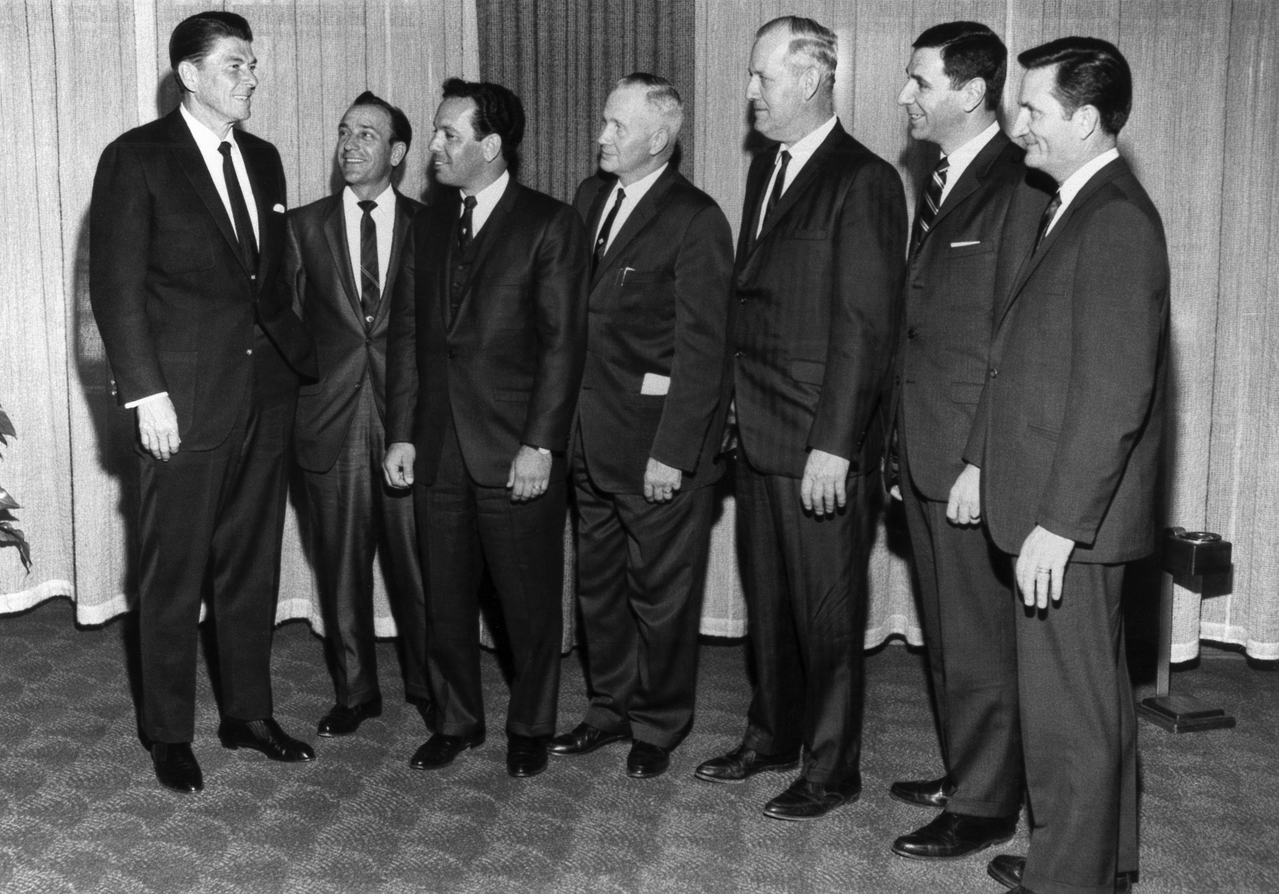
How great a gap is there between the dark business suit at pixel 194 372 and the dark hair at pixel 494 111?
Result: 581mm

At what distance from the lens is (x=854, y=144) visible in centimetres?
325

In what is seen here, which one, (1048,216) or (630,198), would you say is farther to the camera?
(630,198)

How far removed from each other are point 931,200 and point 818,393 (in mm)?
524

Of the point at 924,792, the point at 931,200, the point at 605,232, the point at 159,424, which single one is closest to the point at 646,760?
the point at 924,792

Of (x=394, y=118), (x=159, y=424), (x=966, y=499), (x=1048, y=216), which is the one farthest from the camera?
(x=394, y=118)

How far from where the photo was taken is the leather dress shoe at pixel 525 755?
11.5ft

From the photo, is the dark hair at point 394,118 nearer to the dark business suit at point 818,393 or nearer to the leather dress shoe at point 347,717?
the dark business suit at point 818,393

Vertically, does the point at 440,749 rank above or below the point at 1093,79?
below

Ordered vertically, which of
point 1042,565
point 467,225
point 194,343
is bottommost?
point 1042,565

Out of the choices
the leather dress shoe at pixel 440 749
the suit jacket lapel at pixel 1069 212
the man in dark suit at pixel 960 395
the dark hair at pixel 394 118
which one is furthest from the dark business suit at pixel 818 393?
the dark hair at pixel 394 118

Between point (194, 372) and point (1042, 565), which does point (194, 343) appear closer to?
point (194, 372)

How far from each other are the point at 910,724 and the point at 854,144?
1737mm

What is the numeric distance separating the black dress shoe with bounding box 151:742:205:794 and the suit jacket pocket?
124 centimetres

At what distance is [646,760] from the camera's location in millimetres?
3551
